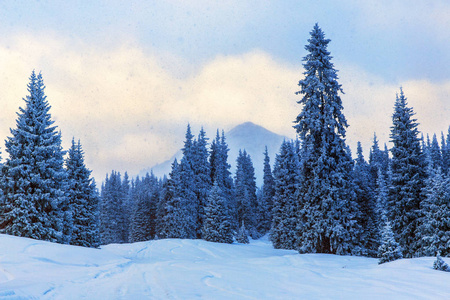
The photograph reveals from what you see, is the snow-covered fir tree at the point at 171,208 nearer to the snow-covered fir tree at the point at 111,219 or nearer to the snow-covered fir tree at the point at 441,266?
the snow-covered fir tree at the point at 111,219

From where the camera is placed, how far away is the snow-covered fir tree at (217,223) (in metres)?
34.2

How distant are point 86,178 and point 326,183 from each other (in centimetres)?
2237

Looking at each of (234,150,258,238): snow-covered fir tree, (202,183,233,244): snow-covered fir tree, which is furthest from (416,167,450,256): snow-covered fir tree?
(234,150,258,238): snow-covered fir tree

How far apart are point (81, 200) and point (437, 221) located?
28.4 meters

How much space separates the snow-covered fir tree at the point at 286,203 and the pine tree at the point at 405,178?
11.8m

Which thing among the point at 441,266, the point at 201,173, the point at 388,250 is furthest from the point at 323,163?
the point at 201,173

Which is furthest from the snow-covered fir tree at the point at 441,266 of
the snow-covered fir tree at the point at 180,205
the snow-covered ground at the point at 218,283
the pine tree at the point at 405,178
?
the snow-covered fir tree at the point at 180,205

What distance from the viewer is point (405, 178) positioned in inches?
984

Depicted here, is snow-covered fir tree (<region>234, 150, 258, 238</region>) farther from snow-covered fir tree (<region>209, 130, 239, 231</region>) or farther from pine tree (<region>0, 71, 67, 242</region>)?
pine tree (<region>0, 71, 67, 242</region>)

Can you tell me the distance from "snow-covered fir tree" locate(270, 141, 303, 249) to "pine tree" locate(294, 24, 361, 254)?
1676cm

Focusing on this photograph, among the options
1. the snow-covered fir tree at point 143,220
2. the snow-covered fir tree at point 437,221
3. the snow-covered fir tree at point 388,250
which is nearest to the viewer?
the snow-covered fir tree at point 388,250

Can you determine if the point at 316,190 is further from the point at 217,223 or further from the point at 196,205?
the point at 196,205

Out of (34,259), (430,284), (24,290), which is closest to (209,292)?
(24,290)

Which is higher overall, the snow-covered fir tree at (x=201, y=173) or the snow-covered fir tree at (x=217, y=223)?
the snow-covered fir tree at (x=201, y=173)
